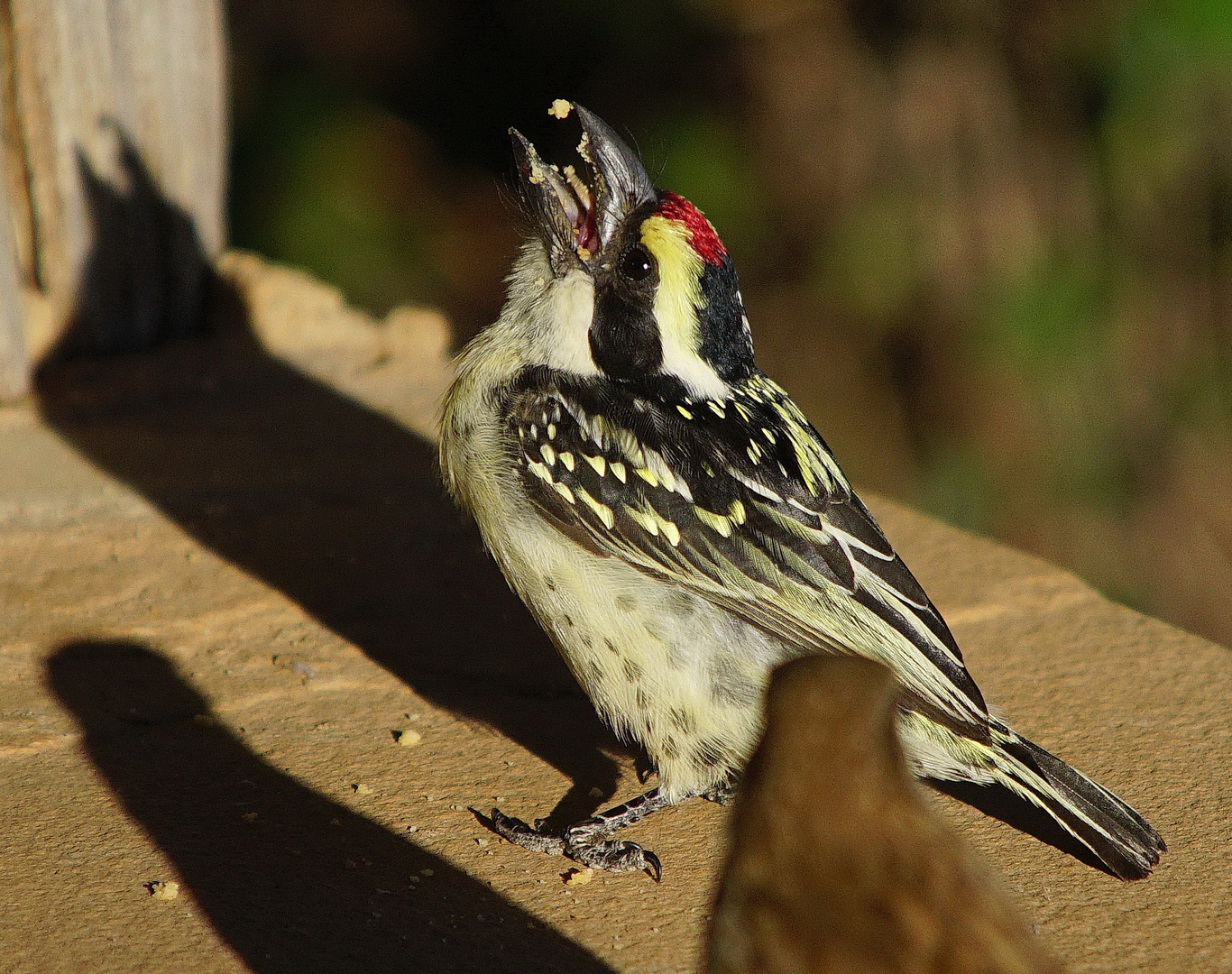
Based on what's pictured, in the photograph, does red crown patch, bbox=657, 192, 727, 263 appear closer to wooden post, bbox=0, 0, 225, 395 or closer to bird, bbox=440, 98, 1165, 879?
bird, bbox=440, 98, 1165, 879

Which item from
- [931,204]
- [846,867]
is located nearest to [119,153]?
[931,204]

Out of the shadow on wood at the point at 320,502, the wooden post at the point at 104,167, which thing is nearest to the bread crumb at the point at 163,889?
the shadow on wood at the point at 320,502

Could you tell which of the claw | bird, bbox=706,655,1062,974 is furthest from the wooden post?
bird, bbox=706,655,1062,974

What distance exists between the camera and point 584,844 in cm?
276

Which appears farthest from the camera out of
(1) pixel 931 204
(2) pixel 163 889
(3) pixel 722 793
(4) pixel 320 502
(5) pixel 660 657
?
(1) pixel 931 204

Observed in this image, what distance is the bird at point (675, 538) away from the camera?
2.82 m

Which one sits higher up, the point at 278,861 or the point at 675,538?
the point at 675,538

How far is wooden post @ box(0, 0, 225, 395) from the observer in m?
4.77

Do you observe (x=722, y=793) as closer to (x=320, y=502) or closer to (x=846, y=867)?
(x=846, y=867)

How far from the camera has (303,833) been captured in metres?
2.71

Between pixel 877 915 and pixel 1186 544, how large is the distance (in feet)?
18.2

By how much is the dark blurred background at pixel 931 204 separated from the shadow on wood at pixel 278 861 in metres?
3.61

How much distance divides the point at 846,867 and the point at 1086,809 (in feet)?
4.14

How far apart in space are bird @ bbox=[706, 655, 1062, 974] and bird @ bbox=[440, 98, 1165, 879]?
1.03 metres
